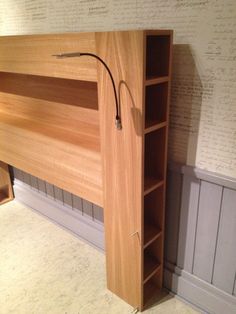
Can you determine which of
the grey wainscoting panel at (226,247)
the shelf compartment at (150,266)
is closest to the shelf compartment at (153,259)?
the shelf compartment at (150,266)

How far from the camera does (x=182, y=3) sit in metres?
1.17

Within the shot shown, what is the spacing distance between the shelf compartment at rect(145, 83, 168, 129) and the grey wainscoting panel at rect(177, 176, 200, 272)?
1.00ft

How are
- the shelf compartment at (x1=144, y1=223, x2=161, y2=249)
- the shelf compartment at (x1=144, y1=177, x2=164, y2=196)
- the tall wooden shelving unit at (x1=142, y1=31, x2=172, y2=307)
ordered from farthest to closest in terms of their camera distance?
the shelf compartment at (x1=144, y1=223, x2=161, y2=249) < the shelf compartment at (x1=144, y1=177, x2=164, y2=196) < the tall wooden shelving unit at (x1=142, y1=31, x2=172, y2=307)

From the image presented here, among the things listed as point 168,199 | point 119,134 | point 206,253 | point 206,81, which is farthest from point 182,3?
A: point 206,253

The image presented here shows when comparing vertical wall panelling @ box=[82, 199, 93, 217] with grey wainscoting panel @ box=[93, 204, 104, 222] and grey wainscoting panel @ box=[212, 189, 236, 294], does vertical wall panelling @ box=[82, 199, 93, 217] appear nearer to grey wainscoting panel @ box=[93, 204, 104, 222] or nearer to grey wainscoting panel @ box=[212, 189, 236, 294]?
grey wainscoting panel @ box=[93, 204, 104, 222]

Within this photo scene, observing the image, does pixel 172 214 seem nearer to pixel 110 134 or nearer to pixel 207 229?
pixel 207 229

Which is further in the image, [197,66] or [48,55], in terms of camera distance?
[48,55]

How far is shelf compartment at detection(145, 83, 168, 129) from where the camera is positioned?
1.28m

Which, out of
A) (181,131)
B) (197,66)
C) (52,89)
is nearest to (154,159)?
(181,131)

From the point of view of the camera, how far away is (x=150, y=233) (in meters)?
1.49

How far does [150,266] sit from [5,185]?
152cm

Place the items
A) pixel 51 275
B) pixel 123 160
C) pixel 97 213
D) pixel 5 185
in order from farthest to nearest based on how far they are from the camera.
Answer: pixel 5 185, pixel 97 213, pixel 51 275, pixel 123 160

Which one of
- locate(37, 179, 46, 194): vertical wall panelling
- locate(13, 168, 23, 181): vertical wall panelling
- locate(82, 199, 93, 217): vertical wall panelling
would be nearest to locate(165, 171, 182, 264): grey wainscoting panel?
locate(82, 199, 93, 217): vertical wall panelling

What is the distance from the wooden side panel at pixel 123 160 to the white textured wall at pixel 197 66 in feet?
0.83
